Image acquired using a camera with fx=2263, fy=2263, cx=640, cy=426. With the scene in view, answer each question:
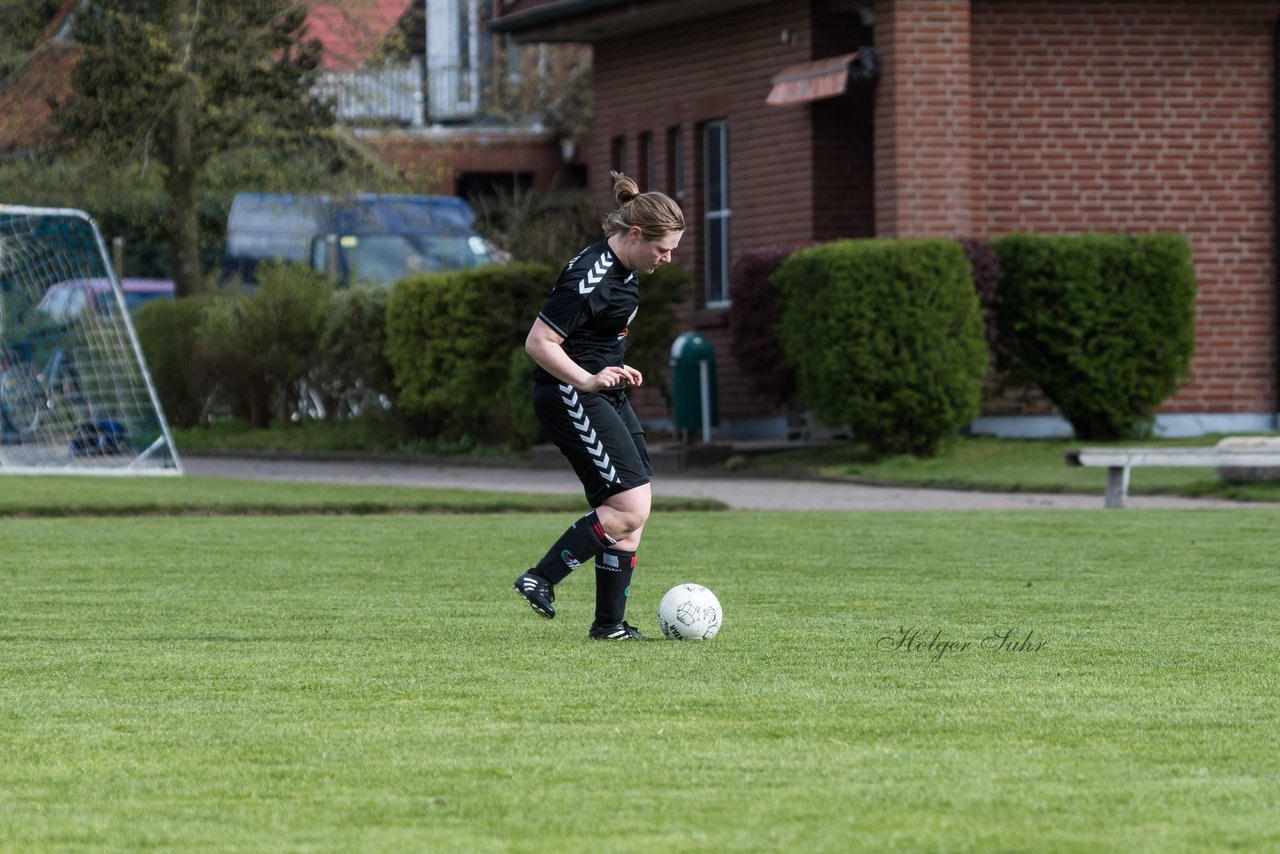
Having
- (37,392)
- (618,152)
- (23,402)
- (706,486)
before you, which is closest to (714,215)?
(618,152)

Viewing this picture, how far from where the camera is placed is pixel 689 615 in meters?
8.68

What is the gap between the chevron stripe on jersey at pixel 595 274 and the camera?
8.53 meters

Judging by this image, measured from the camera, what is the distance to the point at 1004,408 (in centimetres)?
2405

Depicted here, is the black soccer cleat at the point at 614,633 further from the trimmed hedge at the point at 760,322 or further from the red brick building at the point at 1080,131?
the red brick building at the point at 1080,131

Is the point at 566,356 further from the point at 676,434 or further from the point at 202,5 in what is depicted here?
the point at 202,5

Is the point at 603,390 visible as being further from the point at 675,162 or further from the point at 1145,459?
the point at 675,162

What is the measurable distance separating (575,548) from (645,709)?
216 cm

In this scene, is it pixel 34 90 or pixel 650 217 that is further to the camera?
pixel 34 90

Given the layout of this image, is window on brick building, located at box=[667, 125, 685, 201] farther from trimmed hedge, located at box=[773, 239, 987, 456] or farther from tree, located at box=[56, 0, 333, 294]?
trimmed hedge, located at box=[773, 239, 987, 456]

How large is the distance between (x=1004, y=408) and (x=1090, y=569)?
12120 millimetres

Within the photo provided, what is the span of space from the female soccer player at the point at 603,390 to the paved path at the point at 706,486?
8.95 meters

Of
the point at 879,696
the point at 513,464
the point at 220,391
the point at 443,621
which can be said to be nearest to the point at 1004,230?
the point at 513,464

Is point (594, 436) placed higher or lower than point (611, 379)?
lower

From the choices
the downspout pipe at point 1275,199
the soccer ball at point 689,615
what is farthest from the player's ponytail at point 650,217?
the downspout pipe at point 1275,199
